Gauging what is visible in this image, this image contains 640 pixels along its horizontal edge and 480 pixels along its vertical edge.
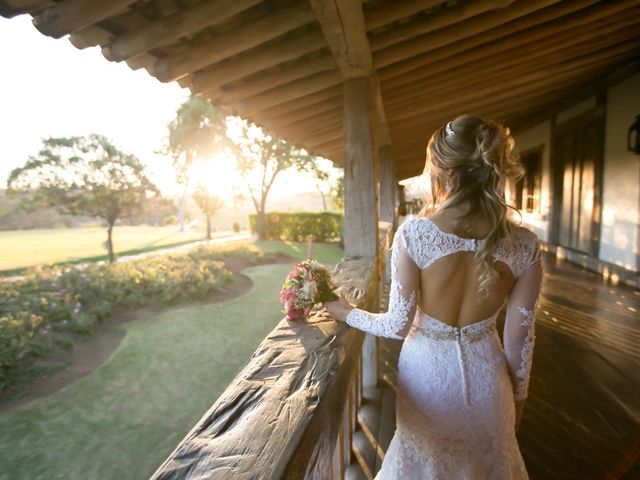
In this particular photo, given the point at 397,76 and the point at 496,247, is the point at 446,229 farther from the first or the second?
the point at 397,76

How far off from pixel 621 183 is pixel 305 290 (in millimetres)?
6745

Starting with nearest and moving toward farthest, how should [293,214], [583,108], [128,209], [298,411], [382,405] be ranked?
[298,411] < [382,405] < [583,108] < [128,209] < [293,214]

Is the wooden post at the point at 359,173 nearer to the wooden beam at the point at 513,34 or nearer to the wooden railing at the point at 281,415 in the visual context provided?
the wooden beam at the point at 513,34

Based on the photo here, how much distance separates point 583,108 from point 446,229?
802 centimetres

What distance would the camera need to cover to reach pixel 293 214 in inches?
734

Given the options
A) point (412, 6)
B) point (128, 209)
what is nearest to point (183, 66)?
point (412, 6)

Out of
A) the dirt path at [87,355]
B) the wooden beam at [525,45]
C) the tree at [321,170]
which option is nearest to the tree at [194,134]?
the tree at [321,170]

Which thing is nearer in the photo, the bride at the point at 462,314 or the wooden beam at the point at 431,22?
the bride at the point at 462,314

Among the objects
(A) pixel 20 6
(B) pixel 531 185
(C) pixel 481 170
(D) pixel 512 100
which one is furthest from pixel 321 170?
(C) pixel 481 170

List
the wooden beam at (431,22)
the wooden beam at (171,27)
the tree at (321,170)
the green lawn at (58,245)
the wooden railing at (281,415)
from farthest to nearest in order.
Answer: the tree at (321,170)
the green lawn at (58,245)
the wooden beam at (431,22)
the wooden beam at (171,27)
the wooden railing at (281,415)

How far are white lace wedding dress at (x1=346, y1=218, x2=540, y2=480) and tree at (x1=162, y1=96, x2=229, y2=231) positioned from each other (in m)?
17.3

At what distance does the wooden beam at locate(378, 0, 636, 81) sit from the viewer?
282 cm

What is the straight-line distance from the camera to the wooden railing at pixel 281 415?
0.75 metres

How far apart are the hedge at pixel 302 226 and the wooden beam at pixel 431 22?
15.1 metres
